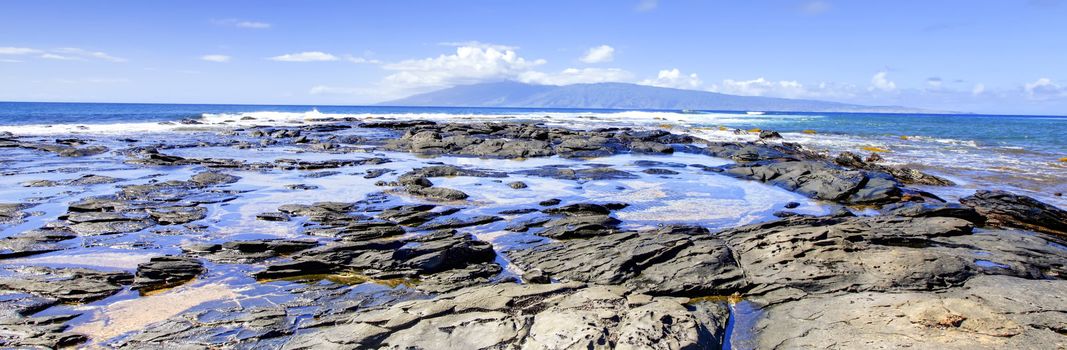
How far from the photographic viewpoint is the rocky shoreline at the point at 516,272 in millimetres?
6047

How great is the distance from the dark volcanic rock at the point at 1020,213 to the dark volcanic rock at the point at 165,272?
15.6m

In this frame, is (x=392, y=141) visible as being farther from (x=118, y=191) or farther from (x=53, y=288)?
(x=53, y=288)

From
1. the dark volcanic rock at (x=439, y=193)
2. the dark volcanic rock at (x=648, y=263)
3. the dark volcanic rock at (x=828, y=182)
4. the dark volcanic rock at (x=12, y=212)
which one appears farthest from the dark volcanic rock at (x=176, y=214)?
the dark volcanic rock at (x=828, y=182)

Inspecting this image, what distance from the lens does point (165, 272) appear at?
8586mm

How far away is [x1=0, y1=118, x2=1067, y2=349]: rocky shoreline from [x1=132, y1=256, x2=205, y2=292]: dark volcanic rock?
0.13ft

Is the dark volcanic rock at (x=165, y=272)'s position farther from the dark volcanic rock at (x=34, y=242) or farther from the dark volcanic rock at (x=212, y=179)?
the dark volcanic rock at (x=212, y=179)

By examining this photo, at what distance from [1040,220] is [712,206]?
701 cm

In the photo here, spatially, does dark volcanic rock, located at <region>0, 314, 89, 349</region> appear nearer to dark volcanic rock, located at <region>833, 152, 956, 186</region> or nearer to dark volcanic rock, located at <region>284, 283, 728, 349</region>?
dark volcanic rock, located at <region>284, 283, 728, 349</region>

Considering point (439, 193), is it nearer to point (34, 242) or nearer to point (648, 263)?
point (648, 263)

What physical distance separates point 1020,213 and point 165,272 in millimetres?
17300

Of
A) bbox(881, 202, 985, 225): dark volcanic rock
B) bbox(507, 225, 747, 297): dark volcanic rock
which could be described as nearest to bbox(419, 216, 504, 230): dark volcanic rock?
bbox(507, 225, 747, 297): dark volcanic rock

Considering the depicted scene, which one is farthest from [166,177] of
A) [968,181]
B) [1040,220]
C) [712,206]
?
[968,181]

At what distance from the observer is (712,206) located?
15.4m

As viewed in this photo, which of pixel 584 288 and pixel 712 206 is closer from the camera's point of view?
pixel 584 288
